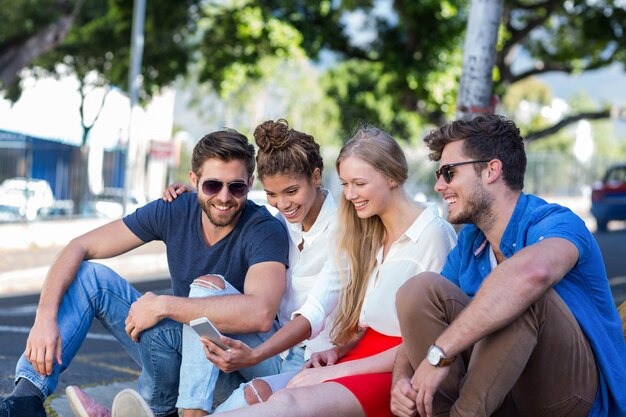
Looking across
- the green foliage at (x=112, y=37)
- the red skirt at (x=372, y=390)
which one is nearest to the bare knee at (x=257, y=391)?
the red skirt at (x=372, y=390)

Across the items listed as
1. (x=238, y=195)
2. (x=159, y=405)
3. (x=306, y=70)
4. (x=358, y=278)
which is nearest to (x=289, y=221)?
(x=238, y=195)

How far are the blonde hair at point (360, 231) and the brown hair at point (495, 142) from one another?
0.33m

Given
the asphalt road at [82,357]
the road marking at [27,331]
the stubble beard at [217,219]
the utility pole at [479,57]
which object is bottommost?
A: the road marking at [27,331]

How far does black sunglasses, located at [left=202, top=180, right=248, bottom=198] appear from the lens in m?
4.59

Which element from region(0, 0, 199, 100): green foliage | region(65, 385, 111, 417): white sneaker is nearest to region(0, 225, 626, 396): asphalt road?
region(65, 385, 111, 417): white sneaker

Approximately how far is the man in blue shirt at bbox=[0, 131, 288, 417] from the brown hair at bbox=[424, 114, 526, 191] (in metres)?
1.05

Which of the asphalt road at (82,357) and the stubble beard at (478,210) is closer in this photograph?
the stubble beard at (478,210)

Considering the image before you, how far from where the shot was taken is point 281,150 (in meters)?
4.48

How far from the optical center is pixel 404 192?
423cm

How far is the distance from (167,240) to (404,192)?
3.90 ft

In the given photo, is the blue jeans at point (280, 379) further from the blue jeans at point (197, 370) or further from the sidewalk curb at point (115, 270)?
the sidewalk curb at point (115, 270)

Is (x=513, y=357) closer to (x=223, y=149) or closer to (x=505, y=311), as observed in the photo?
(x=505, y=311)

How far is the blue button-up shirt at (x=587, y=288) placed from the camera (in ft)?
11.6

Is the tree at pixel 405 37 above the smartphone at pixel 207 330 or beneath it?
above
